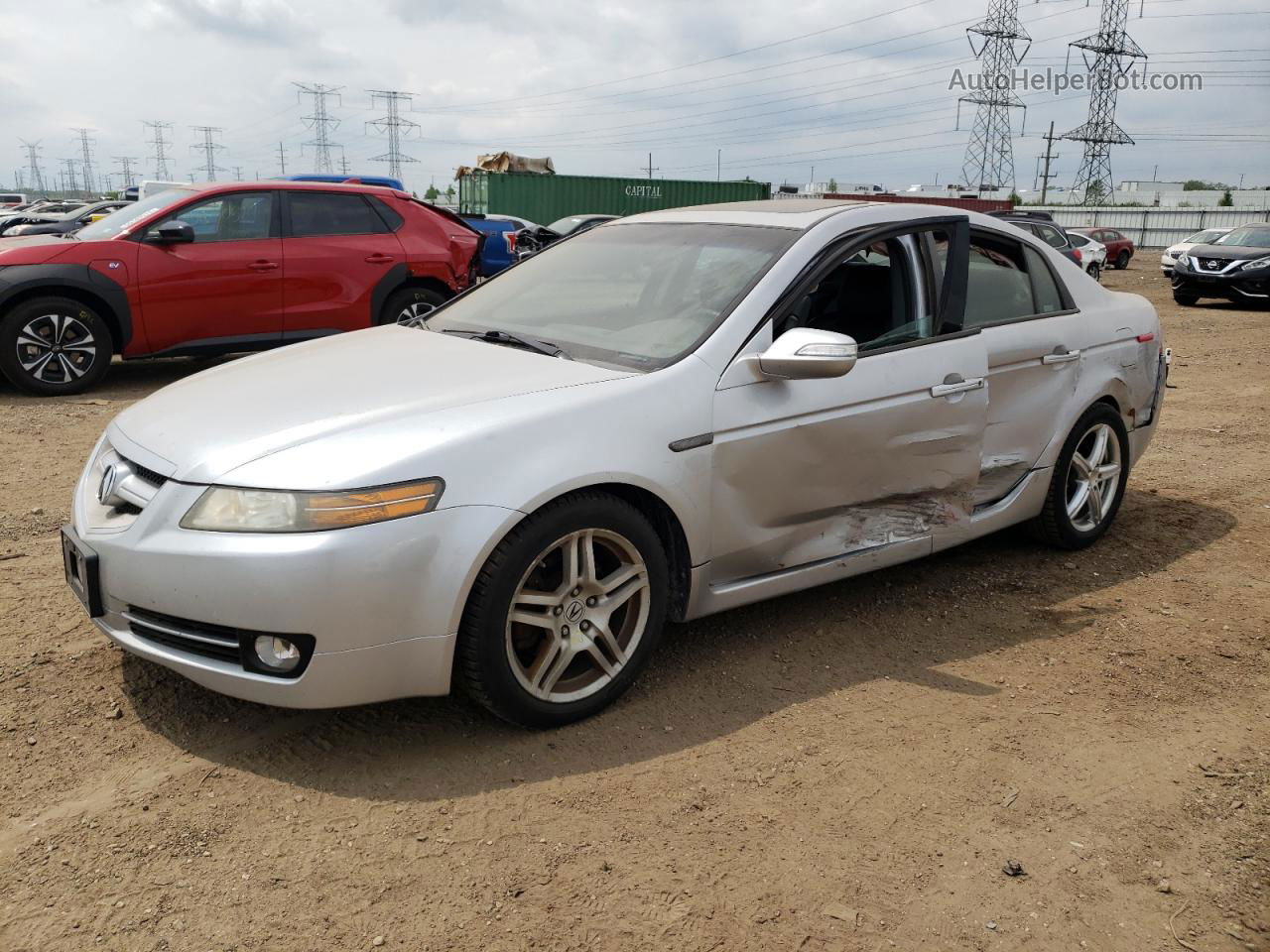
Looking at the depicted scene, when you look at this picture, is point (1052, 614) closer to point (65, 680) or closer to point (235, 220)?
point (65, 680)

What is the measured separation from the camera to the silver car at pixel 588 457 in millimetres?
2895

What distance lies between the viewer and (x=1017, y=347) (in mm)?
4488

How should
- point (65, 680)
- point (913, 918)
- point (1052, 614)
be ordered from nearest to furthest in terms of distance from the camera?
1. point (913, 918)
2. point (65, 680)
3. point (1052, 614)

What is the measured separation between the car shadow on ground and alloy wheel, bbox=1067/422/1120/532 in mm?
192

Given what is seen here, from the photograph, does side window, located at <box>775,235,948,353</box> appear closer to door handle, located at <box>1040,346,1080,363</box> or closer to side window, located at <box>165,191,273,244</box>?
door handle, located at <box>1040,346,1080,363</box>

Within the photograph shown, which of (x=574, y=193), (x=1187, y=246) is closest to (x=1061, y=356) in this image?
(x=1187, y=246)

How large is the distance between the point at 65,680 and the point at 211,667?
91cm

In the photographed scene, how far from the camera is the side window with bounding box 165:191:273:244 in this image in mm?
8773

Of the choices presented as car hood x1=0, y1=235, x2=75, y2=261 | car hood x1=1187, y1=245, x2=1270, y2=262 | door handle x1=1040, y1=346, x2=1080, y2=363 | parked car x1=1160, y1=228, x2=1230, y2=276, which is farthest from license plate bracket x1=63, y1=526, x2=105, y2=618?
parked car x1=1160, y1=228, x2=1230, y2=276

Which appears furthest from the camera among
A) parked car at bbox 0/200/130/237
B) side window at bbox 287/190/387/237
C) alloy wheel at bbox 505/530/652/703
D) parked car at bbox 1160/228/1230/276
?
parked car at bbox 1160/228/1230/276

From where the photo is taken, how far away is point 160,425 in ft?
10.9

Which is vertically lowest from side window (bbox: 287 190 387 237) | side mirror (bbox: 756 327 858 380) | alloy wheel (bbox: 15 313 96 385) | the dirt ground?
the dirt ground

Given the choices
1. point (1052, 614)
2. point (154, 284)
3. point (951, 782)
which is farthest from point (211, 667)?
point (154, 284)

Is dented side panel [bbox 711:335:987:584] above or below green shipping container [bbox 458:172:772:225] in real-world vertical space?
below
